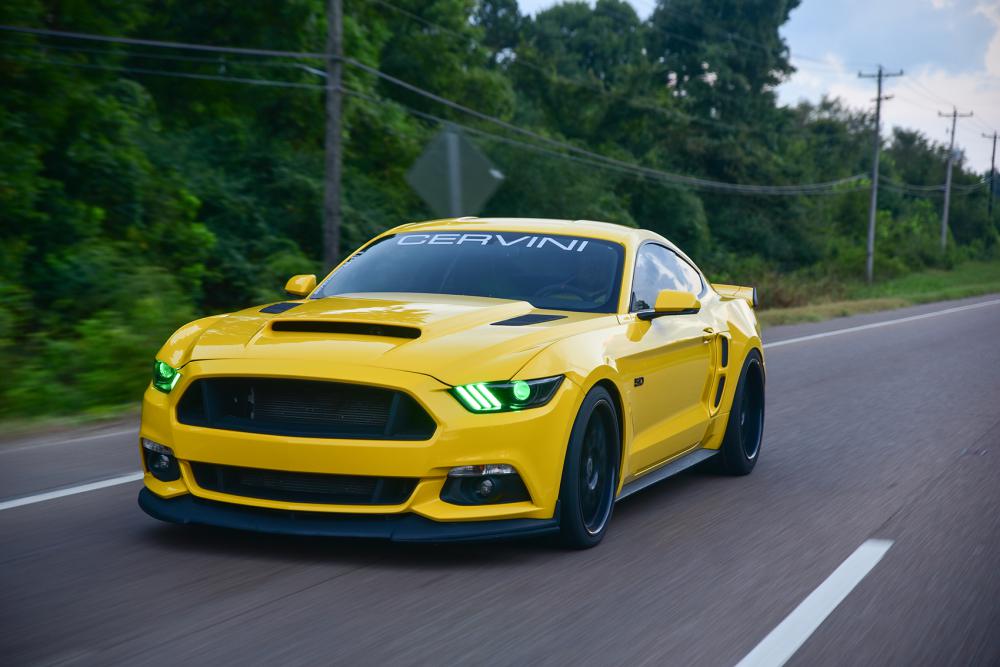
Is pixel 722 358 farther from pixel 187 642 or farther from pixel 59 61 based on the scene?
pixel 59 61

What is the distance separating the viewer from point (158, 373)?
557 centimetres

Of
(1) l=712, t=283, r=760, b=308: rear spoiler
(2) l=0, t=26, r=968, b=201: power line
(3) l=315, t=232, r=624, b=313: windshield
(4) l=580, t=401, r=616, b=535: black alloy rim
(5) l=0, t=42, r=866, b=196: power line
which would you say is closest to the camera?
(4) l=580, t=401, r=616, b=535: black alloy rim

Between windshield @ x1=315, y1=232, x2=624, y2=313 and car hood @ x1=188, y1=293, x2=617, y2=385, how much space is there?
36 centimetres

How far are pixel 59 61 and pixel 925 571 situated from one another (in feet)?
55.4

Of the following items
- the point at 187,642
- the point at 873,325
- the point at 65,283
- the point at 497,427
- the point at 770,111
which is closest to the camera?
the point at 187,642

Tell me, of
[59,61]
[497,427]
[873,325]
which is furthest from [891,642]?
[873,325]

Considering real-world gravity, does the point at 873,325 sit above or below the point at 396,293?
below

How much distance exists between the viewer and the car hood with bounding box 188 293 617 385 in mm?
5207

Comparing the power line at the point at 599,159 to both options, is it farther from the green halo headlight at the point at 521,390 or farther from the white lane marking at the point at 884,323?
the green halo headlight at the point at 521,390

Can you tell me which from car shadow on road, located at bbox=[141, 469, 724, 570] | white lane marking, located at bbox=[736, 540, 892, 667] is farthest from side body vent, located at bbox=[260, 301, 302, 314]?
white lane marking, located at bbox=[736, 540, 892, 667]

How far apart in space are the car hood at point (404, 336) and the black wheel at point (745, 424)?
6.79 ft

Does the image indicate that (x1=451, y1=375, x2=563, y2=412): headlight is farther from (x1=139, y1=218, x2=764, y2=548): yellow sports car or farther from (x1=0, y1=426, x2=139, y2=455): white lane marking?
(x1=0, y1=426, x2=139, y2=455): white lane marking

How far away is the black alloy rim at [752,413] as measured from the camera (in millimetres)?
8266

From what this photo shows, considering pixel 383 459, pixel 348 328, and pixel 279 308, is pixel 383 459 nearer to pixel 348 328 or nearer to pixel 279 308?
pixel 348 328
